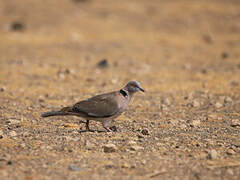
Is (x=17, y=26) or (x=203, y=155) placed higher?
(x=17, y=26)

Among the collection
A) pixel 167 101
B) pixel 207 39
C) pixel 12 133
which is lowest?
pixel 12 133

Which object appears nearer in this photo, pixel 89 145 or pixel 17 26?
Result: pixel 89 145

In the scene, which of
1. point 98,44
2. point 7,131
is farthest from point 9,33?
point 7,131

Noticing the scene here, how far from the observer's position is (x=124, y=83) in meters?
11.4

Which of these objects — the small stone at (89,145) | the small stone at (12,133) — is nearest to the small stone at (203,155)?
the small stone at (89,145)

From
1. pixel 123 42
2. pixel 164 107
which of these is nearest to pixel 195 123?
pixel 164 107

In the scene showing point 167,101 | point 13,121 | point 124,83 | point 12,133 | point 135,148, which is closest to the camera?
point 135,148

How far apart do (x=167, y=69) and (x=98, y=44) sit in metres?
4.20

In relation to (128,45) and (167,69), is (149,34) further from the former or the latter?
(167,69)

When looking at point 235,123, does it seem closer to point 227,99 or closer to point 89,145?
point 227,99

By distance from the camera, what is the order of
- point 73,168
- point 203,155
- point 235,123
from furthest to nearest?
point 235,123 → point 203,155 → point 73,168

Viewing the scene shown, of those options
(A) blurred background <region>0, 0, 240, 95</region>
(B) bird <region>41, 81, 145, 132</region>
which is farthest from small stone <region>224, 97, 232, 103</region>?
(B) bird <region>41, 81, 145, 132</region>

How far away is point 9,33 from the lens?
1762 cm

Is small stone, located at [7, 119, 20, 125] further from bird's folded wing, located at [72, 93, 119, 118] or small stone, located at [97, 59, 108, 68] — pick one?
small stone, located at [97, 59, 108, 68]
